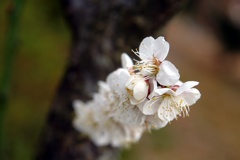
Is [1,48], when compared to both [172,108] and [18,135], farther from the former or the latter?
[172,108]

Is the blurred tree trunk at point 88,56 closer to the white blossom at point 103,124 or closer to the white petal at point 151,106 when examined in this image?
the white blossom at point 103,124

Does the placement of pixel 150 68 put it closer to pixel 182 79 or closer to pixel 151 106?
pixel 151 106

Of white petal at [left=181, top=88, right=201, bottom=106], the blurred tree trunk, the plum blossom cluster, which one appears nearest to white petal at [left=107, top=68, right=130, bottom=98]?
the plum blossom cluster

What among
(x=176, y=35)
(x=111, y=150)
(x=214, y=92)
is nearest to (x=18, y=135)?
(x=111, y=150)

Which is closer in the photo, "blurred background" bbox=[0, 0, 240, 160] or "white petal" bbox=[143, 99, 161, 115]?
"white petal" bbox=[143, 99, 161, 115]

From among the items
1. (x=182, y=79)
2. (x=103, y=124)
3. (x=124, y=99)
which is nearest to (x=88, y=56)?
(x=103, y=124)

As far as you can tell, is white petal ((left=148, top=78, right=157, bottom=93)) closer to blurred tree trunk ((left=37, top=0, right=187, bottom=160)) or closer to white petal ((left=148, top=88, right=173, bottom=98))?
white petal ((left=148, top=88, right=173, bottom=98))

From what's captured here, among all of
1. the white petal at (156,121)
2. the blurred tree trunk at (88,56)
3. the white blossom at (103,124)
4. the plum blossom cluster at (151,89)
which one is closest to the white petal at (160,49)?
the plum blossom cluster at (151,89)
